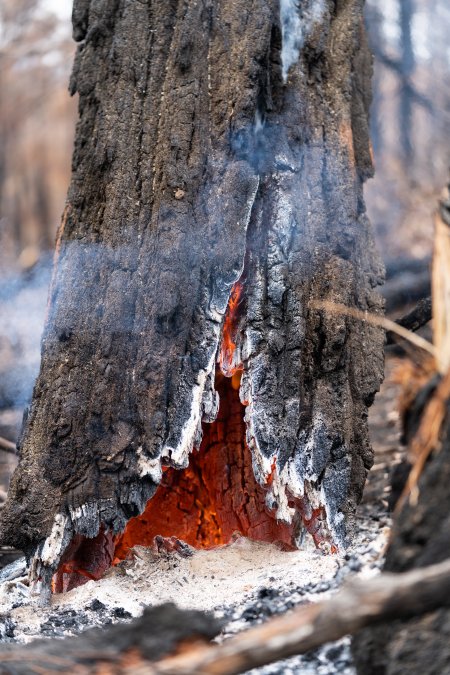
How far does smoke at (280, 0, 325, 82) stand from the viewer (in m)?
3.97

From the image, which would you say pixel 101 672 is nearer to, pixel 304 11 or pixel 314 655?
pixel 314 655

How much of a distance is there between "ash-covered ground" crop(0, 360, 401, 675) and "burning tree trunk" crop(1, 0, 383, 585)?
0.50ft

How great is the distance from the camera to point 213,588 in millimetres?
3449

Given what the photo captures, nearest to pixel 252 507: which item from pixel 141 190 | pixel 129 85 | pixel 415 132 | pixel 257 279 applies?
pixel 257 279

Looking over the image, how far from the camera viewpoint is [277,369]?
371 centimetres

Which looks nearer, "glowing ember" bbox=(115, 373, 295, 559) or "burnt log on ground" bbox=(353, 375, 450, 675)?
"burnt log on ground" bbox=(353, 375, 450, 675)

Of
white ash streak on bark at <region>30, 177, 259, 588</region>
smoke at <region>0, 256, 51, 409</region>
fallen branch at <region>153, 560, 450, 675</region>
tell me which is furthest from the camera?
smoke at <region>0, 256, 51, 409</region>

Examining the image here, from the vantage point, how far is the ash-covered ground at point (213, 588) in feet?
9.38

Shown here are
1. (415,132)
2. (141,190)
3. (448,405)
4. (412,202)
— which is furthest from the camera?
(415,132)

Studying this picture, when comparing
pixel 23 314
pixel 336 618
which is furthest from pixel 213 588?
pixel 23 314

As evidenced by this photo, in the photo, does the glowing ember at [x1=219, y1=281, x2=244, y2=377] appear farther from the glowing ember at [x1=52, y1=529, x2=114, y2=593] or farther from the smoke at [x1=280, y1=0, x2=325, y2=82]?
the smoke at [x1=280, y1=0, x2=325, y2=82]

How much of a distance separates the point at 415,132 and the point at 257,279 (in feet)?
41.7

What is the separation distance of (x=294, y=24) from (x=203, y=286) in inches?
50.3

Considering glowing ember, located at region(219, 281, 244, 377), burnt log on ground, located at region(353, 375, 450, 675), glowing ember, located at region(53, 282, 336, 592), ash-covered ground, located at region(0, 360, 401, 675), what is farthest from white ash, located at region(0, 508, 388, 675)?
glowing ember, located at region(219, 281, 244, 377)
